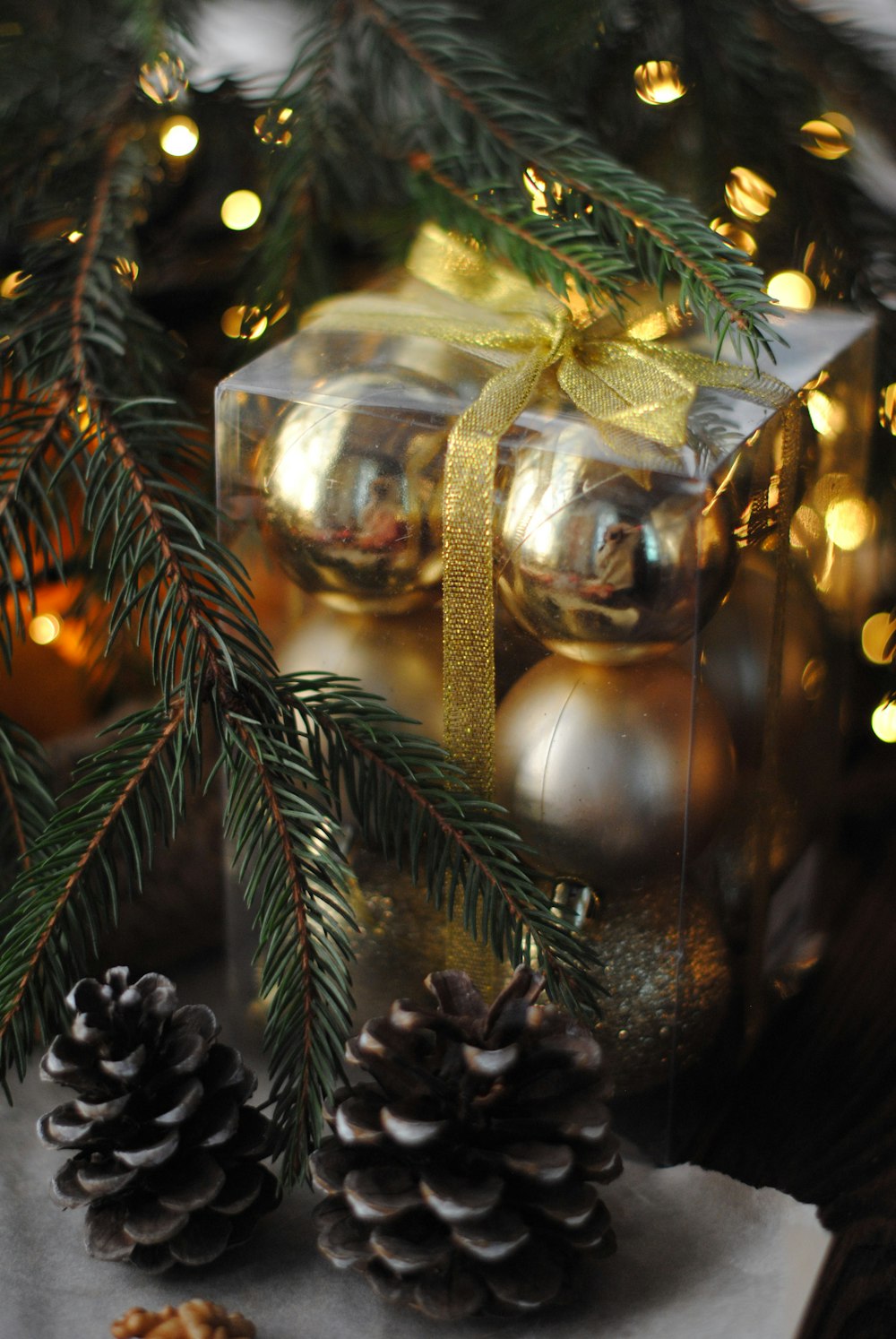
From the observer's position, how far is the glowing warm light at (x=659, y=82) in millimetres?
628

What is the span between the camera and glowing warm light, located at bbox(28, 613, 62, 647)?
2.14 ft

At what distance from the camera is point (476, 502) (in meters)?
0.47

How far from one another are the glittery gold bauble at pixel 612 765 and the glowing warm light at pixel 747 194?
282mm

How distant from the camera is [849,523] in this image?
0.60m

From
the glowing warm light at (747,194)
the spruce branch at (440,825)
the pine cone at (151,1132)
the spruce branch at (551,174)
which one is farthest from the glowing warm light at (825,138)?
the pine cone at (151,1132)

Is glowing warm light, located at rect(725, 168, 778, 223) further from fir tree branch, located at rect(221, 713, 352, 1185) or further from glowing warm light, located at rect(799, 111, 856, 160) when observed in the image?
fir tree branch, located at rect(221, 713, 352, 1185)

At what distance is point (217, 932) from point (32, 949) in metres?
0.19

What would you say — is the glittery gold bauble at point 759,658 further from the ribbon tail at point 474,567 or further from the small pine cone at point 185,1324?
the small pine cone at point 185,1324

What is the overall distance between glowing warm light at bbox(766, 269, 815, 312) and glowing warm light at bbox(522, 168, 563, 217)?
5.4 inches

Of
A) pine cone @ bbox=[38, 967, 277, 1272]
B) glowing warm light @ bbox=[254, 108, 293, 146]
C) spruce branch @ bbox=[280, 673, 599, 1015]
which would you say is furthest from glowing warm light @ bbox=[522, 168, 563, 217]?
pine cone @ bbox=[38, 967, 277, 1272]

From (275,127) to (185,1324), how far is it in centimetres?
47

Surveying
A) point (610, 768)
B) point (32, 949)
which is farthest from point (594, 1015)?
point (32, 949)

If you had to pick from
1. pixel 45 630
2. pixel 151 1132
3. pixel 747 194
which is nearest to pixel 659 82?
pixel 747 194

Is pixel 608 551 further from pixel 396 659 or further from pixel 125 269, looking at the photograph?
pixel 125 269
